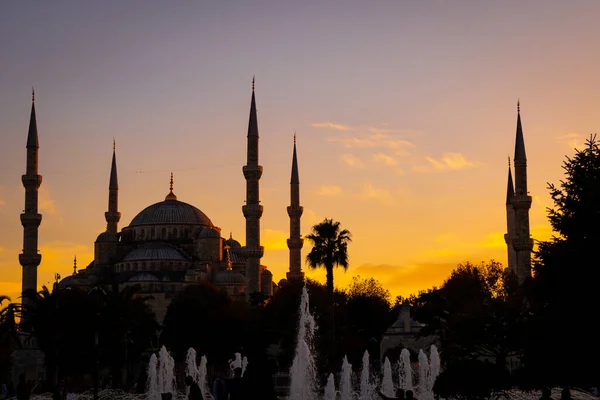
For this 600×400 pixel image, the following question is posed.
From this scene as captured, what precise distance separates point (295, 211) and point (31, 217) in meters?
17.3

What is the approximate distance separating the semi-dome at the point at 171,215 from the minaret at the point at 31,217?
2699 centimetres

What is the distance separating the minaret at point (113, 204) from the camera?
83.6 metres

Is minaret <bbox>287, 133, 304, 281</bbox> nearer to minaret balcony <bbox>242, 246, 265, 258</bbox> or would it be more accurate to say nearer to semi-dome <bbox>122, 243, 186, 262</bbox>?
minaret balcony <bbox>242, 246, 265, 258</bbox>

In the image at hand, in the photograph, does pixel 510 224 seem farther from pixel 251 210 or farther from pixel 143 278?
pixel 143 278

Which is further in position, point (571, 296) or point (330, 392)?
point (330, 392)

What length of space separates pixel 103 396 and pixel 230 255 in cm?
6071

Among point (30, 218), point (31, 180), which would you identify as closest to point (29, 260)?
point (30, 218)

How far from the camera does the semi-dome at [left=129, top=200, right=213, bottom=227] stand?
89.1 meters

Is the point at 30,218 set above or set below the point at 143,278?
above

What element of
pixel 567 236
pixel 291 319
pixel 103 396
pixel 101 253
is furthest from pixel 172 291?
pixel 567 236

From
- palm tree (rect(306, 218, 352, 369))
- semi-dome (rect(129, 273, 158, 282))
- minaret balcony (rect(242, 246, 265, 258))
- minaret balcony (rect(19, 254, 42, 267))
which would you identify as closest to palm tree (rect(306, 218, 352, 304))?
palm tree (rect(306, 218, 352, 369))

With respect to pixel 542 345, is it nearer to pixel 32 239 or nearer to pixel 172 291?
pixel 32 239

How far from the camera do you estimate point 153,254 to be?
82.5 metres

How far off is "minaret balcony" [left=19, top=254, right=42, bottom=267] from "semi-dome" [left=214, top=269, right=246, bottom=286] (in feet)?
68.3
